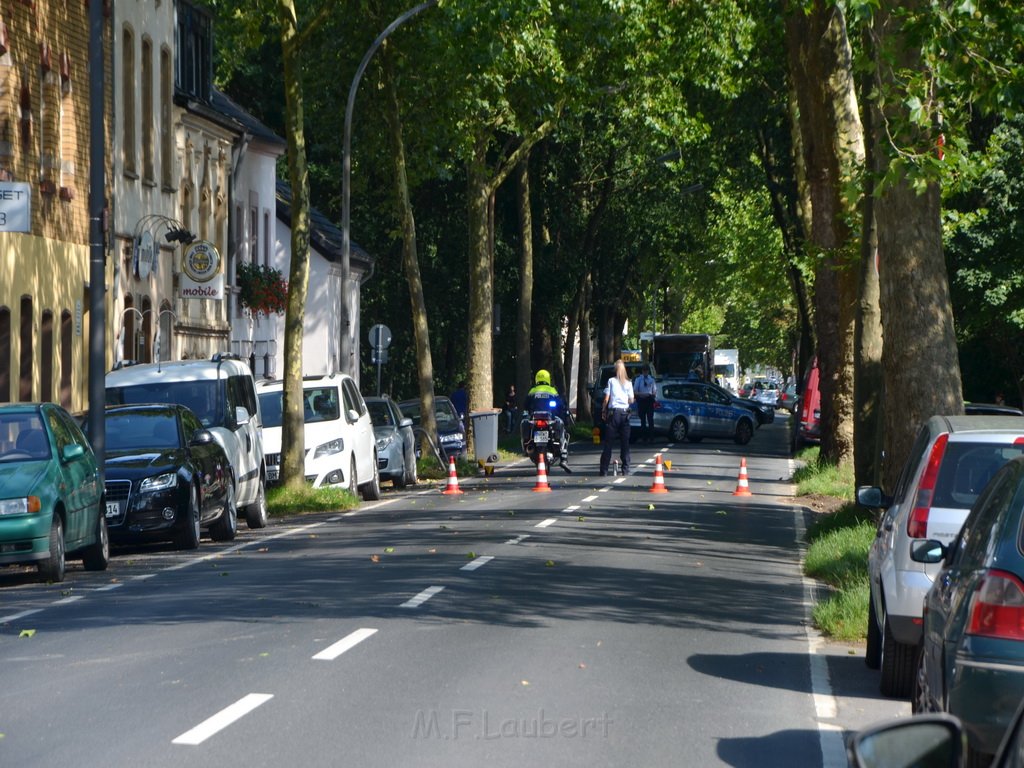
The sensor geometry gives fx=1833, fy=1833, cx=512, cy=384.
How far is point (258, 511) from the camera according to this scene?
74.0 ft

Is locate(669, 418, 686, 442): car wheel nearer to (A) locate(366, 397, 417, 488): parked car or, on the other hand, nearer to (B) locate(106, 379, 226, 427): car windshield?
(A) locate(366, 397, 417, 488): parked car

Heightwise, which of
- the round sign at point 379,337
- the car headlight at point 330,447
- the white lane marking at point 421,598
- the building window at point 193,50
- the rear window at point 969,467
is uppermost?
the building window at point 193,50

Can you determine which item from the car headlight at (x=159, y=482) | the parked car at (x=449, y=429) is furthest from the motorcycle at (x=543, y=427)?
the car headlight at (x=159, y=482)

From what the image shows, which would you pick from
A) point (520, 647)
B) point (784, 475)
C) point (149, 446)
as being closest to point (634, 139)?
point (784, 475)

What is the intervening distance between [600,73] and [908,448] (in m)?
23.4

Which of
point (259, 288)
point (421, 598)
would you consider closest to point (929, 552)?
point (421, 598)

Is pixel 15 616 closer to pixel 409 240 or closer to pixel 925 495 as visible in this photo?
pixel 925 495

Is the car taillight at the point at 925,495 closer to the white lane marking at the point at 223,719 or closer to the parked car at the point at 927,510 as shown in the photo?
the parked car at the point at 927,510

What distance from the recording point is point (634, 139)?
48500mm

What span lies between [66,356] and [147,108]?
21.7ft

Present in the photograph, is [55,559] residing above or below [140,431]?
below

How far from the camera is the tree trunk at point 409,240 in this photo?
119ft

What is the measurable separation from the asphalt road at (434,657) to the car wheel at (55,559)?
0.85 ft

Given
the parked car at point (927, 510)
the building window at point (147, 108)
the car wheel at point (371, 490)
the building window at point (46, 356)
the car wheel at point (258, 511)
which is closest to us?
the parked car at point (927, 510)
